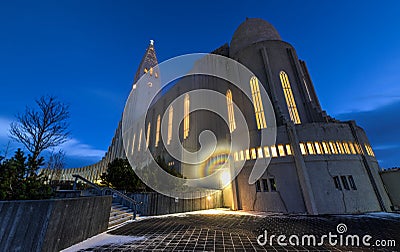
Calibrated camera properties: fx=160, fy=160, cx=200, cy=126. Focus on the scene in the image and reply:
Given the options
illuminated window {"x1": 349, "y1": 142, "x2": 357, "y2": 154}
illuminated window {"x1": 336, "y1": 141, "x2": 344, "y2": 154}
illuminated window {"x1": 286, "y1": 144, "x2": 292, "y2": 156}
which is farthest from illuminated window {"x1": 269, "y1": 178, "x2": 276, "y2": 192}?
illuminated window {"x1": 349, "y1": 142, "x2": 357, "y2": 154}

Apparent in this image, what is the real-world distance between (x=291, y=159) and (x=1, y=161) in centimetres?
1560

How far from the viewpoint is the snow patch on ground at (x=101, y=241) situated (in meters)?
4.59

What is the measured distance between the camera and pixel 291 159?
42.3ft

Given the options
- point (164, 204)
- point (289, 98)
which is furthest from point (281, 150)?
point (164, 204)

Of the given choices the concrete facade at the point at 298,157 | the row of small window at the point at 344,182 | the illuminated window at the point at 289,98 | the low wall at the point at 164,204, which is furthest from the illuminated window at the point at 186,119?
the row of small window at the point at 344,182

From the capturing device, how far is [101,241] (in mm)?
5043

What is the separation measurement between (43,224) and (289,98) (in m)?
19.1

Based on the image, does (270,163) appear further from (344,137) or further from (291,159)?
(344,137)

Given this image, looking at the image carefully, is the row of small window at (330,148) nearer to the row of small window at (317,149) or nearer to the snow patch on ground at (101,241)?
the row of small window at (317,149)

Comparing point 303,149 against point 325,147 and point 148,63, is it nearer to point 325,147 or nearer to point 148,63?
point 325,147

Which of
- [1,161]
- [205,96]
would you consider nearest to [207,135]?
[205,96]

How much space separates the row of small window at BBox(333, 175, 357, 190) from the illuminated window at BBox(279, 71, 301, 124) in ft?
19.1

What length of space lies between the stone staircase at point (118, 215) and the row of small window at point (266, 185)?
32.8 feet

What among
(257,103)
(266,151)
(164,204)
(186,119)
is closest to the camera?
(164,204)
